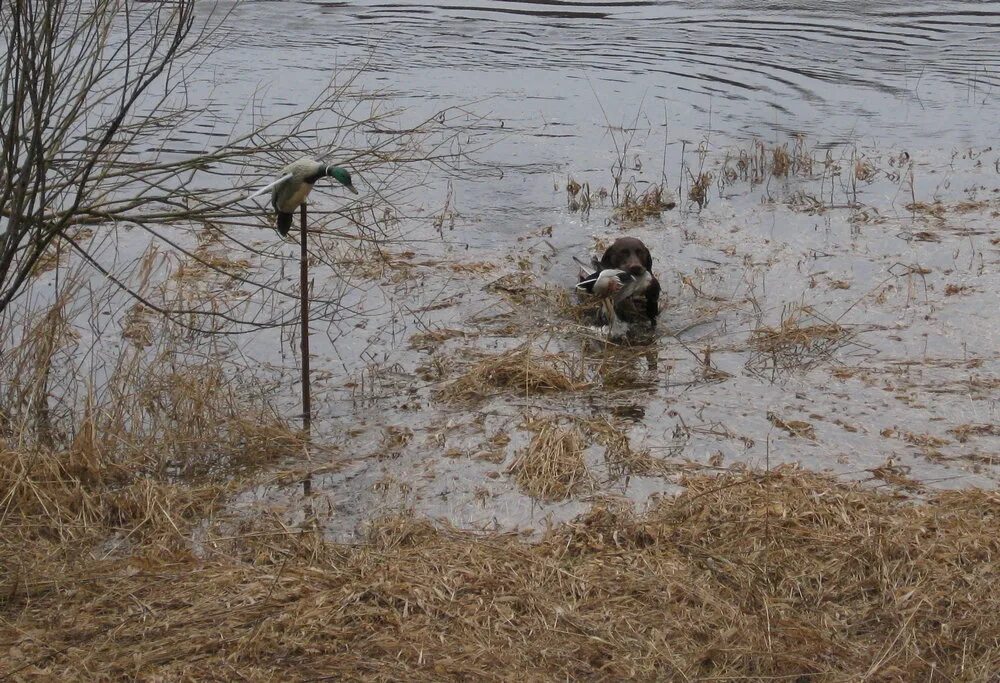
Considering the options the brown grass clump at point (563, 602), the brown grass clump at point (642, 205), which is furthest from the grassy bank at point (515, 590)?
the brown grass clump at point (642, 205)

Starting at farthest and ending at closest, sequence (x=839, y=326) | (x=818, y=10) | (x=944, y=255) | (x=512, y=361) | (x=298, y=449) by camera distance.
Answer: (x=818, y=10)
(x=944, y=255)
(x=839, y=326)
(x=512, y=361)
(x=298, y=449)

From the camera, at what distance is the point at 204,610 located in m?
4.49

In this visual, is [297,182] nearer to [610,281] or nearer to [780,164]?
[610,281]

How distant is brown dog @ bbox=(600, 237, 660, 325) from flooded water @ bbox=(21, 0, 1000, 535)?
0.85 feet

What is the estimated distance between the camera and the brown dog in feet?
27.6

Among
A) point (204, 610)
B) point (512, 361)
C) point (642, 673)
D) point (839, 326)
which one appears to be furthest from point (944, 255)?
point (204, 610)

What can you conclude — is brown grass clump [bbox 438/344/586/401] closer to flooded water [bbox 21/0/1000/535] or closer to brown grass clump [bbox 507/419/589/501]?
flooded water [bbox 21/0/1000/535]

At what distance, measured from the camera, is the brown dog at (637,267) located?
8.41 meters

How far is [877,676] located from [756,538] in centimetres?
106

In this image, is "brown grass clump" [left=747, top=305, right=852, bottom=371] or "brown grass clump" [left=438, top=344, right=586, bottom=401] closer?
"brown grass clump" [left=438, top=344, right=586, bottom=401]

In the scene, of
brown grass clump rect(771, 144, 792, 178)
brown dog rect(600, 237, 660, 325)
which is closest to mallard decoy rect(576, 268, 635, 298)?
brown dog rect(600, 237, 660, 325)

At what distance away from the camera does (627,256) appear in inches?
341

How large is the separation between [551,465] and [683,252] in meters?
4.46

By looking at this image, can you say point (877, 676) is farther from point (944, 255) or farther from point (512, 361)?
point (944, 255)
